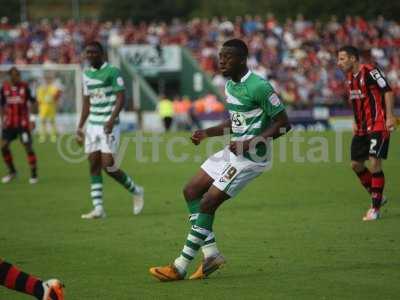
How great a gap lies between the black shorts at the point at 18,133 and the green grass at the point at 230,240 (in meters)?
1.17

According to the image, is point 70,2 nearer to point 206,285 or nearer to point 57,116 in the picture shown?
point 57,116

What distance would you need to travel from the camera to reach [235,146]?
8.63 meters

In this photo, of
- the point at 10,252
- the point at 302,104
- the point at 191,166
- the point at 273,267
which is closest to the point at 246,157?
the point at 273,267

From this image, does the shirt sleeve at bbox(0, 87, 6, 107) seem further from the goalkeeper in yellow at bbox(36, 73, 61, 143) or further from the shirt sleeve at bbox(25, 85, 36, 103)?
the goalkeeper in yellow at bbox(36, 73, 61, 143)

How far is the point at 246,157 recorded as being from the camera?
8.84 meters

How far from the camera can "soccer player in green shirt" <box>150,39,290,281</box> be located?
866 centimetres

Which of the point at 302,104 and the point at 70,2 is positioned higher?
the point at 70,2

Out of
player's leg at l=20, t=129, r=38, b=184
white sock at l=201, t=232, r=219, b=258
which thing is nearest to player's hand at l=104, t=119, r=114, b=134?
white sock at l=201, t=232, r=219, b=258

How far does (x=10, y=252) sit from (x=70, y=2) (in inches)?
3272

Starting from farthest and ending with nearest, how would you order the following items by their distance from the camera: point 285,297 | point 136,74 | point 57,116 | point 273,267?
1. point 136,74
2. point 57,116
3. point 273,267
4. point 285,297

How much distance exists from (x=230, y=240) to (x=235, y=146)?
2.60 m

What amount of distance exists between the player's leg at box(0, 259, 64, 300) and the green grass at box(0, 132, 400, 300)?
970 mm

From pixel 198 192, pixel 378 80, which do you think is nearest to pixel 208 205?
pixel 198 192

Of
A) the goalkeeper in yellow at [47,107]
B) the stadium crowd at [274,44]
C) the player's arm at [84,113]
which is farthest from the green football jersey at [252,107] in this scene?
the stadium crowd at [274,44]
